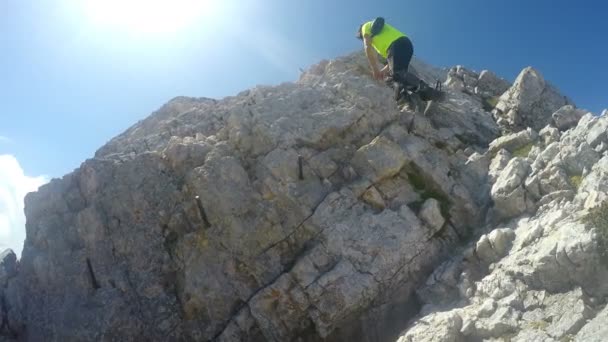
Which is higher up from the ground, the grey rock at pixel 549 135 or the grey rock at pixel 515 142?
the grey rock at pixel 515 142

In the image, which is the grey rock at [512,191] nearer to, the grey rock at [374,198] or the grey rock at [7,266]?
the grey rock at [374,198]

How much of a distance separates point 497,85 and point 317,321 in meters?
23.6

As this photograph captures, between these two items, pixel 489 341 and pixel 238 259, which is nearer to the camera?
pixel 489 341

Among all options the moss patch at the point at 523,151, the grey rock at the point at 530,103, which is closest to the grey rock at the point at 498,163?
the moss patch at the point at 523,151

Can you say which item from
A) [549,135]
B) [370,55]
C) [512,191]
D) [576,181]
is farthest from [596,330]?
[370,55]

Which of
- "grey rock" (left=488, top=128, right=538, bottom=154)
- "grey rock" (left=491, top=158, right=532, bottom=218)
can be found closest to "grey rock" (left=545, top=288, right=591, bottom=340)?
"grey rock" (left=491, top=158, right=532, bottom=218)

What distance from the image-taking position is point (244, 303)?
16.4 meters

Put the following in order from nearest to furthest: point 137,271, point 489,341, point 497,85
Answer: point 489,341 < point 137,271 < point 497,85

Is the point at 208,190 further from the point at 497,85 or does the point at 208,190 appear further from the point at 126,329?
the point at 497,85

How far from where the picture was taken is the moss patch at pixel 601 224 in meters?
11.0

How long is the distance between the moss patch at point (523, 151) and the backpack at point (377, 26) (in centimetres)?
873

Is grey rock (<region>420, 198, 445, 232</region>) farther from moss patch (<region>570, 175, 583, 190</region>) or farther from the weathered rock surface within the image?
moss patch (<region>570, 175, 583, 190</region>)

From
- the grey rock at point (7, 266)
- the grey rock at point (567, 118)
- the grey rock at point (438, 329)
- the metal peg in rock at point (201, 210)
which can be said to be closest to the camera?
the grey rock at point (438, 329)

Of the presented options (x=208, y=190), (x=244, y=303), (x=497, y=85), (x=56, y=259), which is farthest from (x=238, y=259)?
(x=497, y=85)
